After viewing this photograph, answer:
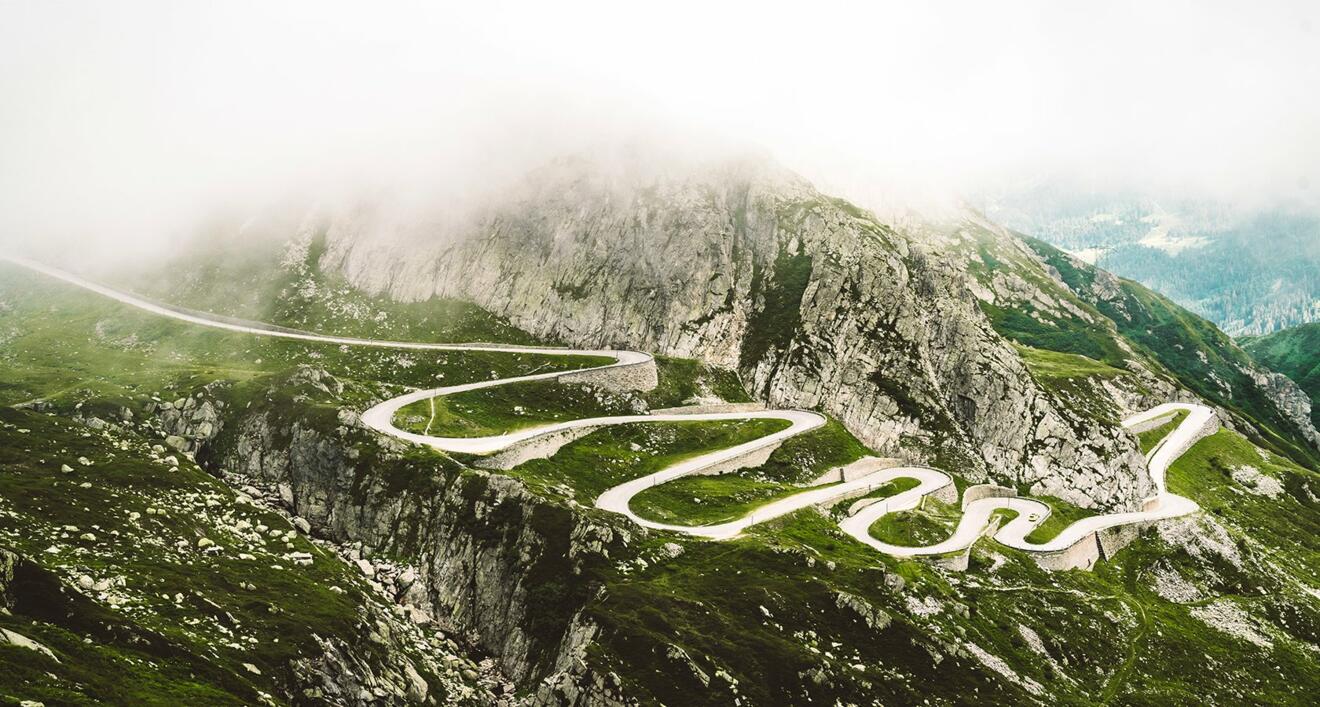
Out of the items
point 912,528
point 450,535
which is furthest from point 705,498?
point 450,535

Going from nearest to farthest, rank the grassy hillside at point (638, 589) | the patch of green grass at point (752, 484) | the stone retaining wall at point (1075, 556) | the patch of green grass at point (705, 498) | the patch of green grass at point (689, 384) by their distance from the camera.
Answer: the grassy hillside at point (638, 589) < the patch of green grass at point (705, 498) < the patch of green grass at point (752, 484) < the stone retaining wall at point (1075, 556) < the patch of green grass at point (689, 384)

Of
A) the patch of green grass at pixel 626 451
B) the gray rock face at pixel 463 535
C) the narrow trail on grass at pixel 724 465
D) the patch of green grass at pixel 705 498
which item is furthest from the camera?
the patch of green grass at pixel 626 451

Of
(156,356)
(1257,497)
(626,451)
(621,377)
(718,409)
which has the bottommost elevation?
(1257,497)

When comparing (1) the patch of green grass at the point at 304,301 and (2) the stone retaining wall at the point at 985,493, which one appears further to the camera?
(1) the patch of green grass at the point at 304,301

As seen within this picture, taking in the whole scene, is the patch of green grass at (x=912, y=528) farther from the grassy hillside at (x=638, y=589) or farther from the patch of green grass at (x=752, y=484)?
the patch of green grass at (x=752, y=484)

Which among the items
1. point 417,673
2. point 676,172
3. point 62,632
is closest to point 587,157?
point 676,172

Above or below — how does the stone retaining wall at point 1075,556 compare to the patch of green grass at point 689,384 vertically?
below

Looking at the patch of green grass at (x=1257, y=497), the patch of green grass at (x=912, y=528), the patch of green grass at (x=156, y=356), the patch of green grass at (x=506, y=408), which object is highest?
the patch of green grass at (x=156, y=356)

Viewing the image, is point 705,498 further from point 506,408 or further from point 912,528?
point 506,408

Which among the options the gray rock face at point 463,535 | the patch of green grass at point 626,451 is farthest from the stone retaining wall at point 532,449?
the gray rock face at point 463,535
